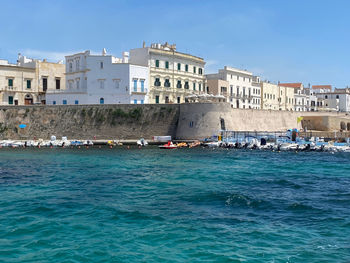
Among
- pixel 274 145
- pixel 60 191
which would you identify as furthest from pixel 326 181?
pixel 274 145

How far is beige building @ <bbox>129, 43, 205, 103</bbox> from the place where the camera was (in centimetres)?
5462

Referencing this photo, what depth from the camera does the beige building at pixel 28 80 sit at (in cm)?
5703

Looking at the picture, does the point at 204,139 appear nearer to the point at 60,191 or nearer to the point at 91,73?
the point at 91,73

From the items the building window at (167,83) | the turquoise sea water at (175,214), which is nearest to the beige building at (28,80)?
the building window at (167,83)

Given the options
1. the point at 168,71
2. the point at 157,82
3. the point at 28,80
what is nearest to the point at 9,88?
the point at 28,80

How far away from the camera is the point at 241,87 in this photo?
70750 millimetres

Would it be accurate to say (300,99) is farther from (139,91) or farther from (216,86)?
(139,91)

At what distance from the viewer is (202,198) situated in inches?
702

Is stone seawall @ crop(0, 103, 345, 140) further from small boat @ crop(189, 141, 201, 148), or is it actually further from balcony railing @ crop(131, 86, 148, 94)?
balcony railing @ crop(131, 86, 148, 94)

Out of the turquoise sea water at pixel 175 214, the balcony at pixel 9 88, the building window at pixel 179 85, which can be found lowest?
the turquoise sea water at pixel 175 214

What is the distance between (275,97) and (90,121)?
1699 inches

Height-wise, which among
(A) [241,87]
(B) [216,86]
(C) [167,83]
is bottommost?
(C) [167,83]

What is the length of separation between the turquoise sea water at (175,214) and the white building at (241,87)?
1626 inches

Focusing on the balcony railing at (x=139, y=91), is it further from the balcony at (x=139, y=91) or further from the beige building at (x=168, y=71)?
the beige building at (x=168, y=71)
